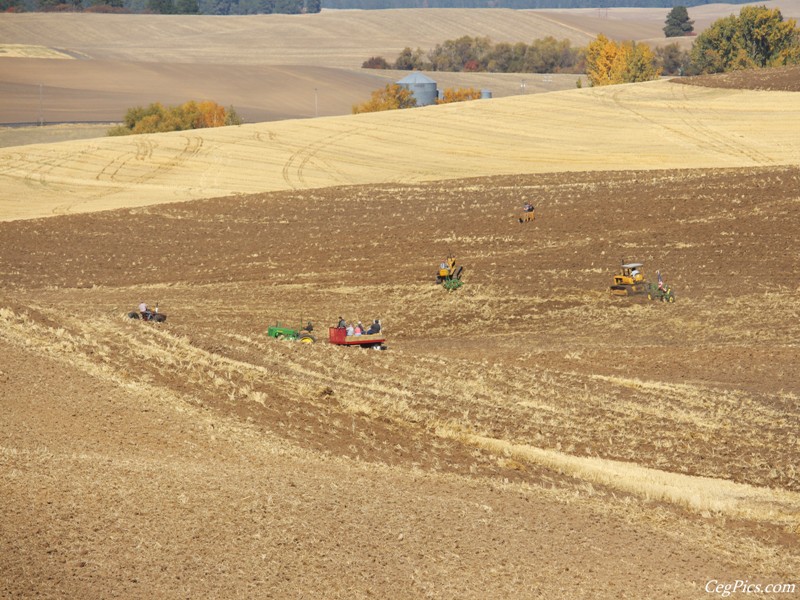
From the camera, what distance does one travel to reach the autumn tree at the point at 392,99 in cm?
10881

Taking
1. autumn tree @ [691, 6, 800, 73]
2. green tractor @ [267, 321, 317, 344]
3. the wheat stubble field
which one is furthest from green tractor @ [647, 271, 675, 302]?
autumn tree @ [691, 6, 800, 73]

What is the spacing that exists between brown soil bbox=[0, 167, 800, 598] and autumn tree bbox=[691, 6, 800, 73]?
74.2m

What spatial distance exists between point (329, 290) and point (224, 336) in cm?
950

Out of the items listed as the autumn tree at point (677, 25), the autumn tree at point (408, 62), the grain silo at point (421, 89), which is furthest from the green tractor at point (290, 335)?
the autumn tree at point (677, 25)

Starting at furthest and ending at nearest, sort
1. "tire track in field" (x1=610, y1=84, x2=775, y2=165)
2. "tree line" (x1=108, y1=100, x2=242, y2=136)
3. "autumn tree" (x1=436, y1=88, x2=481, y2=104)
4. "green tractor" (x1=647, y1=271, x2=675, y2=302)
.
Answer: "autumn tree" (x1=436, y1=88, x2=481, y2=104) → "tree line" (x1=108, y1=100, x2=242, y2=136) → "tire track in field" (x1=610, y1=84, x2=775, y2=165) → "green tractor" (x1=647, y1=271, x2=675, y2=302)

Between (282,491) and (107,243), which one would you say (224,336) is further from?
(107,243)

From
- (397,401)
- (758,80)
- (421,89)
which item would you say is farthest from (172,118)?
(397,401)

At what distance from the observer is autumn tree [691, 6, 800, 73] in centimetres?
11675

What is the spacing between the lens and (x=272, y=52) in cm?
15938

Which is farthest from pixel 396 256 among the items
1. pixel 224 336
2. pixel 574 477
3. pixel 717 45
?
pixel 717 45

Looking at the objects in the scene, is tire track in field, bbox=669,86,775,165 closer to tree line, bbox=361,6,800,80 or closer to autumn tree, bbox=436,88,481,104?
autumn tree, bbox=436,88,481,104

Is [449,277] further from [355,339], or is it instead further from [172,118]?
[172,118]

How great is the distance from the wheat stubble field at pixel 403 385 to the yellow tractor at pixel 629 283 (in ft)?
1.26

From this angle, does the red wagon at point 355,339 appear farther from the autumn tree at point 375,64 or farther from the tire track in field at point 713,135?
the autumn tree at point 375,64
